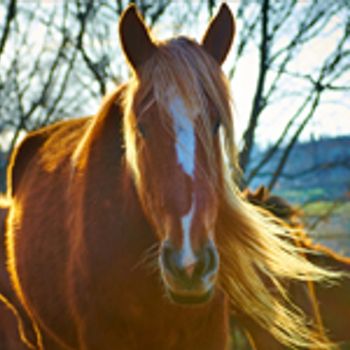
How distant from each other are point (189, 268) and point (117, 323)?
3.05ft

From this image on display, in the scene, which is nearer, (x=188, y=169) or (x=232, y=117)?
(x=188, y=169)

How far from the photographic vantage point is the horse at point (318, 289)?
5.24 meters

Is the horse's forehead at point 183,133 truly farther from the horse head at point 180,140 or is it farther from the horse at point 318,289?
the horse at point 318,289

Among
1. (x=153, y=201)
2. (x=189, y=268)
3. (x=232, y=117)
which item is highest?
(x=232, y=117)

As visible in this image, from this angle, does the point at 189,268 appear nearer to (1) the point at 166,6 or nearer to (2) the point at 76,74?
(1) the point at 166,6

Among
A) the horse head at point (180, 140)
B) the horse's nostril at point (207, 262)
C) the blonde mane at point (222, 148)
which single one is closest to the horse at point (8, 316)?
the blonde mane at point (222, 148)

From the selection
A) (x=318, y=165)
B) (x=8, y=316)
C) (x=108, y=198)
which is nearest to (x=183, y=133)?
(x=108, y=198)

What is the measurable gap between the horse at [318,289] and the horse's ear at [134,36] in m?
2.63

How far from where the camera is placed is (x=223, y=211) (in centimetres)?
308

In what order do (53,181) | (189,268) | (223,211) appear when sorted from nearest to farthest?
(189,268) → (223,211) → (53,181)

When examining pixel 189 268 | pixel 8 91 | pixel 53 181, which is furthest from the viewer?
pixel 8 91

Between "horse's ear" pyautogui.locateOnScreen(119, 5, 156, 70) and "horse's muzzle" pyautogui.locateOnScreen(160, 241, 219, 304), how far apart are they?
1.08m

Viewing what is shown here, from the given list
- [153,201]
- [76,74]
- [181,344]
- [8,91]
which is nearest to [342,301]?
[181,344]

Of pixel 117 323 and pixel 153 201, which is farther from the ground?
pixel 153 201
